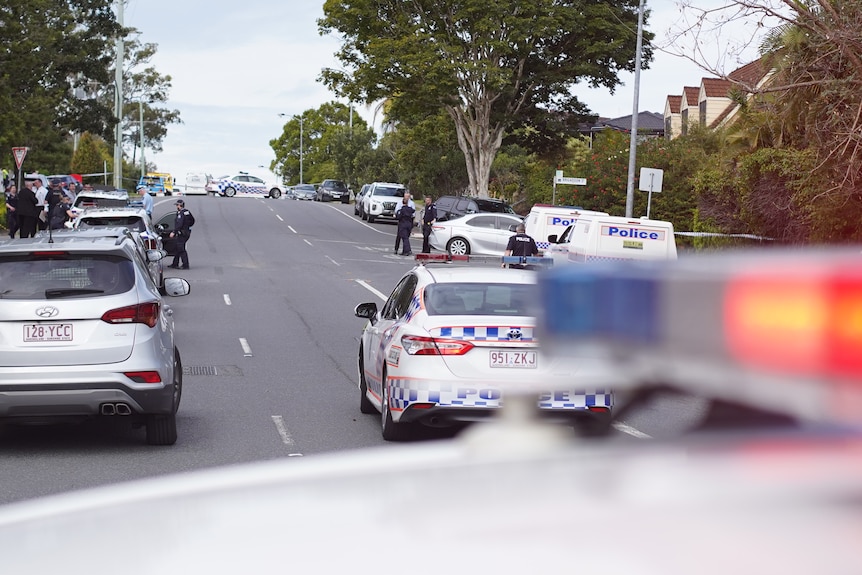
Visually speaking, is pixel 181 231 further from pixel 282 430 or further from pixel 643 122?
pixel 643 122

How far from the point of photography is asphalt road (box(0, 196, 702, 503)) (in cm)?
928

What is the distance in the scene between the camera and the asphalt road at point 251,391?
30.5 ft

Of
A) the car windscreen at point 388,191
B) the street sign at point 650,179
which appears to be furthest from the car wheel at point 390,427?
the car windscreen at point 388,191

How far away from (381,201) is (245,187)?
35.8 m

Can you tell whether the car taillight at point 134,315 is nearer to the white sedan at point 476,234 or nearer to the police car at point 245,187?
the white sedan at point 476,234

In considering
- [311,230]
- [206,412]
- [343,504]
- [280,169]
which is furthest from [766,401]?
[280,169]

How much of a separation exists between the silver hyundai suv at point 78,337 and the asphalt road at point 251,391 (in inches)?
18.0

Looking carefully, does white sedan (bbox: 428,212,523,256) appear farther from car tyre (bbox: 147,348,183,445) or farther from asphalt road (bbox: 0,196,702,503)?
car tyre (bbox: 147,348,183,445)

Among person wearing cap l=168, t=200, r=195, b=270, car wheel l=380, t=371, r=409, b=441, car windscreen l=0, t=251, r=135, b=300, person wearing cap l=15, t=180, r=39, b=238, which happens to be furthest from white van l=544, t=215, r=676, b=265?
car windscreen l=0, t=251, r=135, b=300

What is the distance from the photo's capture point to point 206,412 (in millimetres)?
12133

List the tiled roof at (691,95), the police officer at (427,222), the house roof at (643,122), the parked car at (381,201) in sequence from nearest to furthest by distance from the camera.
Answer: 1. the police officer at (427,222)
2. the parked car at (381,201)
3. the tiled roof at (691,95)
4. the house roof at (643,122)

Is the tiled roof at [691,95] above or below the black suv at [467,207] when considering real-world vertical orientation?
above

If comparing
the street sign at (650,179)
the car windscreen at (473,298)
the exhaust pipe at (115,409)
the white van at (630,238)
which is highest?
the street sign at (650,179)

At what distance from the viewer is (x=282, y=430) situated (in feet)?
36.3
